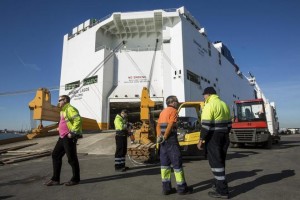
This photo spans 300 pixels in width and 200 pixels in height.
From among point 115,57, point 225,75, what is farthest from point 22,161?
point 225,75

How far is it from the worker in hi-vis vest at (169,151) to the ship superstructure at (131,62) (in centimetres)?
1994

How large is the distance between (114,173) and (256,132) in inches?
357

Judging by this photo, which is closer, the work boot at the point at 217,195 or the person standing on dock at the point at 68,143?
the work boot at the point at 217,195

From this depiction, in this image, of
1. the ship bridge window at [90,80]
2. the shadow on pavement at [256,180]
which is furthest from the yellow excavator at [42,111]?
the shadow on pavement at [256,180]

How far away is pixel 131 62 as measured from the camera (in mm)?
27016

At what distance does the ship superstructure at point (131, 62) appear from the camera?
25469 mm

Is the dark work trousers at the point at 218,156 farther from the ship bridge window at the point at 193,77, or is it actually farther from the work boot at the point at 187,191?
the ship bridge window at the point at 193,77

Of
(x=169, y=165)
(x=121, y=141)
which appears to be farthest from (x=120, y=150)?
(x=169, y=165)

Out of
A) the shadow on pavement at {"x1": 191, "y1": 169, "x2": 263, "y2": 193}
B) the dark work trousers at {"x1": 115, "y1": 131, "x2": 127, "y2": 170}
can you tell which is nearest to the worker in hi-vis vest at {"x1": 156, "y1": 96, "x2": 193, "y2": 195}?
the shadow on pavement at {"x1": 191, "y1": 169, "x2": 263, "y2": 193}

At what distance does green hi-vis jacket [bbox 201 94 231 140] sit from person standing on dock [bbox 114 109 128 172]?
10.9 feet

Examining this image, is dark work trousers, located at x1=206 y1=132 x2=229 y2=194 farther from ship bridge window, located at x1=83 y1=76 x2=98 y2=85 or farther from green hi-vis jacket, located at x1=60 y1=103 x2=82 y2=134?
ship bridge window, located at x1=83 y1=76 x2=98 y2=85

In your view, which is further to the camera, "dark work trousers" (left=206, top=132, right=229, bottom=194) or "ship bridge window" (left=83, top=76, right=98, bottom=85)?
"ship bridge window" (left=83, top=76, right=98, bottom=85)

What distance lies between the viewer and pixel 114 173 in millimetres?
6414

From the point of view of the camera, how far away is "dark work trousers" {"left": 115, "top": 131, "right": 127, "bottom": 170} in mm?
6820
